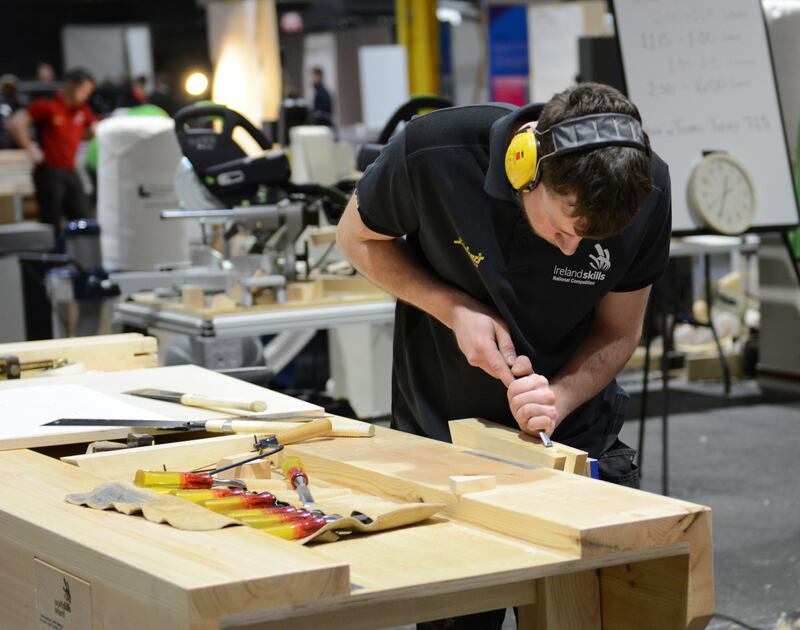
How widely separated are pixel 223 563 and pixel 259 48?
28.3 feet

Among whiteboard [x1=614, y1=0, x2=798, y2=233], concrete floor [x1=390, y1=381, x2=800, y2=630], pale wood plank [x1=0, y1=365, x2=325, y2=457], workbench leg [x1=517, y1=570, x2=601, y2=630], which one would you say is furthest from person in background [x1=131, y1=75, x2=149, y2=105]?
workbench leg [x1=517, y1=570, x2=601, y2=630]

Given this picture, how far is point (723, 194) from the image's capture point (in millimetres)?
4566

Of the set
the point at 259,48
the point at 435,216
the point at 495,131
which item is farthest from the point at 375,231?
the point at 259,48

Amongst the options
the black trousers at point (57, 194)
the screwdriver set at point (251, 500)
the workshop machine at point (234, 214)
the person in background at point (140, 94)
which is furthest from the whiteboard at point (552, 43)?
the screwdriver set at point (251, 500)

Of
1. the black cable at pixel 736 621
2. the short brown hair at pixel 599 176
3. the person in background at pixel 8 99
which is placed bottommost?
the black cable at pixel 736 621

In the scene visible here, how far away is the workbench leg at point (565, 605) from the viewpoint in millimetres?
1598

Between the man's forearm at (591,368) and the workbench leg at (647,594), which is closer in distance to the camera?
the workbench leg at (647,594)

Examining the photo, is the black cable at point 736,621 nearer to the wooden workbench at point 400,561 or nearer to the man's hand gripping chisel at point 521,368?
the man's hand gripping chisel at point 521,368

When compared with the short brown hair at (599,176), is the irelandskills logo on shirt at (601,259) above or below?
below

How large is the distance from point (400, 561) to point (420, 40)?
35.6ft

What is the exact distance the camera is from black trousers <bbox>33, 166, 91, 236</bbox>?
10.0m

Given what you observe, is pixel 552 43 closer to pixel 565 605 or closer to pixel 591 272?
pixel 591 272

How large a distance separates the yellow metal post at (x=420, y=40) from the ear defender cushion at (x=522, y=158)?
33.6ft

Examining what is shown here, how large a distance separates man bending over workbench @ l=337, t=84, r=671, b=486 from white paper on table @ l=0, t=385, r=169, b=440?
0.52 meters
